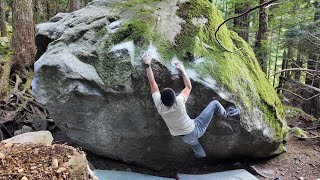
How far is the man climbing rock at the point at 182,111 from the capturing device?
16.0 ft

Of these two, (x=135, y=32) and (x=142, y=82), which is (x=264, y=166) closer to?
(x=142, y=82)

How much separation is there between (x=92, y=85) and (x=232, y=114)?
2599 millimetres

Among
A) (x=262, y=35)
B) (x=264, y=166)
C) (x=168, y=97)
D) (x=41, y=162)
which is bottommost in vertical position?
(x=264, y=166)

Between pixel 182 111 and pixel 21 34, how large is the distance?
631 cm

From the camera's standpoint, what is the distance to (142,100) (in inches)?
215

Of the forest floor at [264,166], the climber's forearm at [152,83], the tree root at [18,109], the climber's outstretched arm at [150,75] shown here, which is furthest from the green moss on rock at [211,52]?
the tree root at [18,109]

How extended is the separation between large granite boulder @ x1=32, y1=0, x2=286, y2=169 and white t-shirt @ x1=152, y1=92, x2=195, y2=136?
0.48m

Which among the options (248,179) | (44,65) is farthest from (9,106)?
(248,179)

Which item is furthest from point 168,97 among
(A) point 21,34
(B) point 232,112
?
(A) point 21,34

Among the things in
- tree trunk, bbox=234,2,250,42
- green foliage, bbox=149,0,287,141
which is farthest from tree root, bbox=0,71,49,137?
tree trunk, bbox=234,2,250,42

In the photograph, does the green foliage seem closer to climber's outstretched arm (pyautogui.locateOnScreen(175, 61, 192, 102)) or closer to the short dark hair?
climber's outstretched arm (pyautogui.locateOnScreen(175, 61, 192, 102))

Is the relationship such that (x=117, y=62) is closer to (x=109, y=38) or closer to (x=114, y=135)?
(x=109, y=38)

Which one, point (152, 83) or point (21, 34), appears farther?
point (21, 34)

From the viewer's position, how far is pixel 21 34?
9000mm
